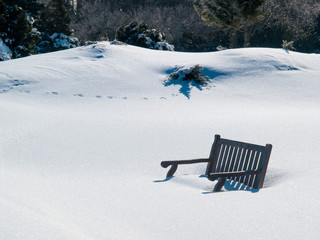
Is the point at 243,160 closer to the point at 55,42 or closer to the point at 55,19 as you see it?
the point at 55,42

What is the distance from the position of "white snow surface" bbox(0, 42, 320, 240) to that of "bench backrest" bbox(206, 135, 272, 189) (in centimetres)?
24

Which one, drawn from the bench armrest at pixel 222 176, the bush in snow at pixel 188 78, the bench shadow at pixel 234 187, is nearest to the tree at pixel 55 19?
the bush in snow at pixel 188 78

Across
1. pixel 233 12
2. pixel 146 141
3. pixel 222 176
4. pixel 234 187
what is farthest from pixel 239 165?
pixel 233 12

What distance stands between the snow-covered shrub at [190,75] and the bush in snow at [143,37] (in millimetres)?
6135

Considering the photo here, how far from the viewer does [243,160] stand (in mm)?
4527

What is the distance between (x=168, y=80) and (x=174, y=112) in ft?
7.60

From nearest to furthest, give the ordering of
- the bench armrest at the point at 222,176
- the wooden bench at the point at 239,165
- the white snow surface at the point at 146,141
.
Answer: the white snow surface at the point at 146,141
the bench armrest at the point at 222,176
the wooden bench at the point at 239,165

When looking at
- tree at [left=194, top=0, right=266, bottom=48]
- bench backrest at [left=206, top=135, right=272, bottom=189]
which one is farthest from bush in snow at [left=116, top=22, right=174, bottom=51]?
bench backrest at [left=206, top=135, right=272, bottom=189]

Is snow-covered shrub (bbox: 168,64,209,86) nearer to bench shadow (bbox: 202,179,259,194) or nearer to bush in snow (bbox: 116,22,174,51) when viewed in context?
bench shadow (bbox: 202,179,259,194)

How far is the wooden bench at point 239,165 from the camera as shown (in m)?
4.09

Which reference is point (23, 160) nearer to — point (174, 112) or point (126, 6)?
point (174, 112)

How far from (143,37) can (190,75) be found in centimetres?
686

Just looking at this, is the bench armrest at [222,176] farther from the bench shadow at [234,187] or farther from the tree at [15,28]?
the tree at [15,28]

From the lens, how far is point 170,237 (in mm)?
2732
